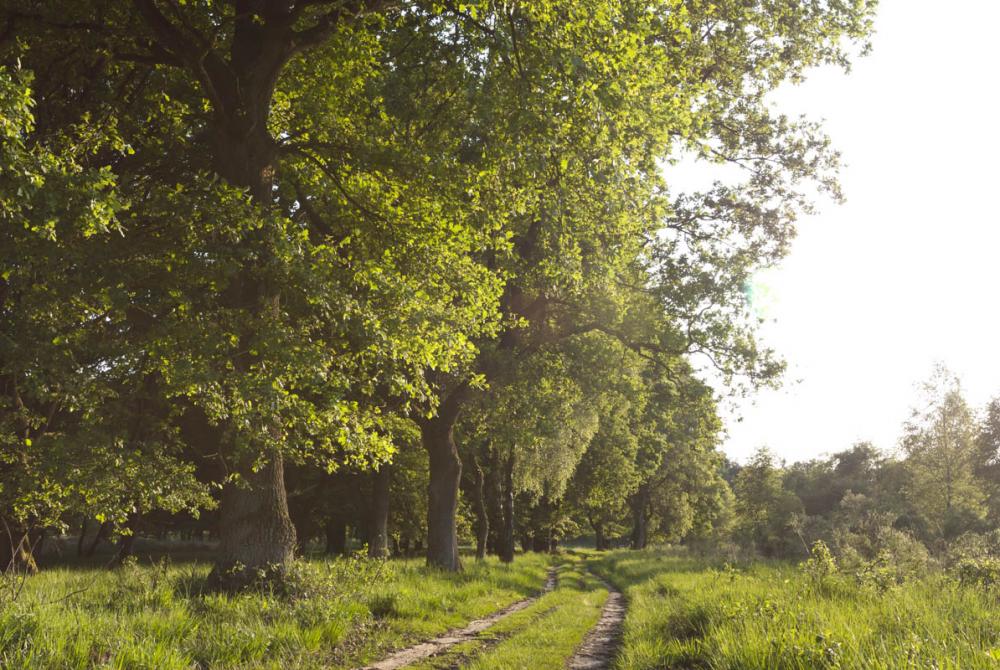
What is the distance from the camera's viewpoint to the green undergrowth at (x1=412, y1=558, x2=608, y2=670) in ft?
28.0

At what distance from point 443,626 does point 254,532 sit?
3.91m

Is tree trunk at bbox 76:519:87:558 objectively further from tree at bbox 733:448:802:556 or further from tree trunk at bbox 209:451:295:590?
tree at bbox 733:448:802:556

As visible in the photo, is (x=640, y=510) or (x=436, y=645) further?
(x=640, y=510)

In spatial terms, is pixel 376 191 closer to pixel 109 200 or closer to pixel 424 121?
pixel 424 121

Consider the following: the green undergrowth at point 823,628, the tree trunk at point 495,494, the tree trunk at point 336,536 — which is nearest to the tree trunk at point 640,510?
the tree trunk at point 495,494

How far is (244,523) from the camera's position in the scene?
11648 mm

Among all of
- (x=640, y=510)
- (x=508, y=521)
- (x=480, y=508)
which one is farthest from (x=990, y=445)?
(x=480, y=508)

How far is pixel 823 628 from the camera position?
6.85 metres

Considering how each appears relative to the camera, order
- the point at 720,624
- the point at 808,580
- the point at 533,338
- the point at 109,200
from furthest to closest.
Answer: the point at 533,338, the point at 808,580, the point at 720,624, the point at 109,200

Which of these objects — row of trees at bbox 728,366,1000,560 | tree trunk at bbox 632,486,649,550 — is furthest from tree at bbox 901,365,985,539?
tree trunk at bbox 632,486,649,550

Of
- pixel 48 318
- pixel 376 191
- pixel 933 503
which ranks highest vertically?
pixel 376 191

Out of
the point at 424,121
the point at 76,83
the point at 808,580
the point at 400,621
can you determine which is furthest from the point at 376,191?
the point at 808,580

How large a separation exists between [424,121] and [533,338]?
31.4ft

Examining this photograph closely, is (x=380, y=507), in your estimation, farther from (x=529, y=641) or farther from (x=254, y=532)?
(x=529, y=641)
